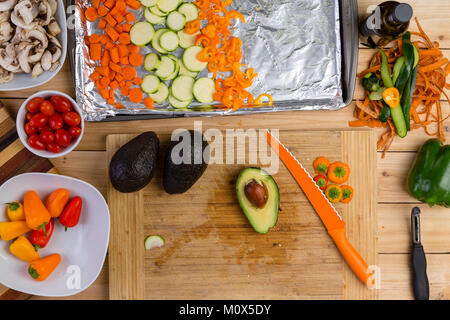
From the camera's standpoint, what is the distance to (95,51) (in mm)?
1149

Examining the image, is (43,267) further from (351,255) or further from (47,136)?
(351,255)

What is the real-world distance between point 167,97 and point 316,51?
0.53 m

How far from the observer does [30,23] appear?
104 centimetres

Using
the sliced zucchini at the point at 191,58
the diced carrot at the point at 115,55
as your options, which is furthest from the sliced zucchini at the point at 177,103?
the diced carrot at the point at 115,55

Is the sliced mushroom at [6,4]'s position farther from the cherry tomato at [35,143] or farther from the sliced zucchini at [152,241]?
the sliced zucchini at [152,241]

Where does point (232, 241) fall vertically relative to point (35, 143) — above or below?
below

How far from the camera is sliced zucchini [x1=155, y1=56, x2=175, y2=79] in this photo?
1.14m

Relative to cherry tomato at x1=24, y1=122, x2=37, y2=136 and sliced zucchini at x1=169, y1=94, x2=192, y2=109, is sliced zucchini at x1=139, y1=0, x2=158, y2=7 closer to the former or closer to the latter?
sliced zucchini at x1=169, y1=94, x2=192, y2=109

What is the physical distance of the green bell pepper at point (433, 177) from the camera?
1150 mm

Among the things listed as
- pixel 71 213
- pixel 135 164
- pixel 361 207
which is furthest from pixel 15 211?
pixel 361 207

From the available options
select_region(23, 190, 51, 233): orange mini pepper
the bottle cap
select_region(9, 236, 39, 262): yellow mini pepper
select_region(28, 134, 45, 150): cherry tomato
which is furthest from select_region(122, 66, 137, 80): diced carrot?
the bottle cap

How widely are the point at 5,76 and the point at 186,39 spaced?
0.58m

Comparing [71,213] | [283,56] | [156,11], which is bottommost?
[71,213]

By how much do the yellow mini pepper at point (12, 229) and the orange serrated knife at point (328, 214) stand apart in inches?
33.1
